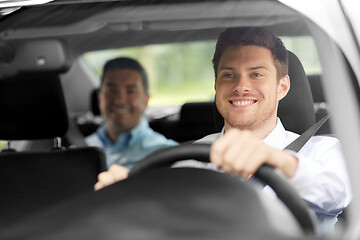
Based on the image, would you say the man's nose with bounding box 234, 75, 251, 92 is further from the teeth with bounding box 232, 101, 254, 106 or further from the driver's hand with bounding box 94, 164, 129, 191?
the driver's hand with bounding box 94, 164, 129, 191

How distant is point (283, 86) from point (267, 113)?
88mm

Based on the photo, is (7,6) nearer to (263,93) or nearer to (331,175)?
(263,93)

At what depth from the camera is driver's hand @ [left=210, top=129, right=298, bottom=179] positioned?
1138 millimetres

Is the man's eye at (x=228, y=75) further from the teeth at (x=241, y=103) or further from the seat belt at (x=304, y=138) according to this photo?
the seat belt at (x=304, y=138)

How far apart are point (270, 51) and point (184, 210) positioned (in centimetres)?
69

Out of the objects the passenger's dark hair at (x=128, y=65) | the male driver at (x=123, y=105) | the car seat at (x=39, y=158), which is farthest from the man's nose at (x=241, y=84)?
the passenger's dark hair at (x=128, y=65)

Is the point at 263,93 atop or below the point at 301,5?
below

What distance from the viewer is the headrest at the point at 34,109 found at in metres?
2.31

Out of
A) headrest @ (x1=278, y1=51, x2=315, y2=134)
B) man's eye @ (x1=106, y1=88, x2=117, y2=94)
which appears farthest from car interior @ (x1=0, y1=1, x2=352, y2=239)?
man's eye @ (x1=106, y1=88, x2=117, y2=94)

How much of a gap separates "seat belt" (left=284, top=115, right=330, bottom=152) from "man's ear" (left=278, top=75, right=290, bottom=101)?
121mm

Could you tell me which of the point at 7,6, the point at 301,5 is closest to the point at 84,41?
the point at 7,6

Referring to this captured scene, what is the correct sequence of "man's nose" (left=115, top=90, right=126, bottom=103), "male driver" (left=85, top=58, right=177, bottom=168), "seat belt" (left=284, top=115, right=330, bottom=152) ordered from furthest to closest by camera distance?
"man's nose" (left=115, top=90, right=126, bottom=103), "male driver" (left=85, top=58, right=177, bottom=168), "seat belt" (left=284, top=115, right=330, bottom=152)

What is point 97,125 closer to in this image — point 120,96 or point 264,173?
point 120,96

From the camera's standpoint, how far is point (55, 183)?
242cm
